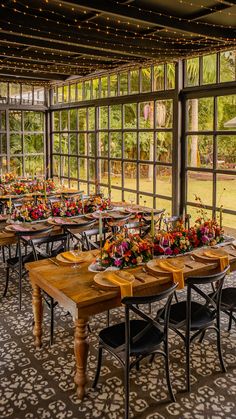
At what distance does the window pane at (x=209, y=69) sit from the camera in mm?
6945

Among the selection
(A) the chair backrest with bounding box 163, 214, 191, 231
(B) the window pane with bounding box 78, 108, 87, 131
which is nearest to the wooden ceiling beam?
(A) the chair backrest with bounding box 163, 214, 191, 231

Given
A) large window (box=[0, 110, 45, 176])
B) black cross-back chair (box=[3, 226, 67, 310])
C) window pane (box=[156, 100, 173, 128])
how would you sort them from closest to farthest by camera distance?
1. black cross-back chair (box=[3, 226, 67, 310])
2. window pane (box=[156, 100, 173, 128])
3. large window (box=[0, 110, 45, 176])

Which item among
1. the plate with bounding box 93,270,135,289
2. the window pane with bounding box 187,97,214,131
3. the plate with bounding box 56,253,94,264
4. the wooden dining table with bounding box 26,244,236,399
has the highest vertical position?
the window pane with bounding box 187,97,214,131

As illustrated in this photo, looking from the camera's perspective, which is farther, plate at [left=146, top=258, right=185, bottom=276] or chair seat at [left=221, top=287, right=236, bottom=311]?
chair seat at [left=221, top=287, right=236, bottom=311]

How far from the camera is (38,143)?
11852 millimetres

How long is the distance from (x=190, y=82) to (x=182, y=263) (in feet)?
13.7

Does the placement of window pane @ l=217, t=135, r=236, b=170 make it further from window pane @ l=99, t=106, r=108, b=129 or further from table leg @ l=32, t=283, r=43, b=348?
table leg @ l=32, t=283, r=43, b=348

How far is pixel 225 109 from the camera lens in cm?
692

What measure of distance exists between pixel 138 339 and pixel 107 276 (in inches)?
26.4

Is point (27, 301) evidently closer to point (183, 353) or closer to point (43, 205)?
point (43, 205)

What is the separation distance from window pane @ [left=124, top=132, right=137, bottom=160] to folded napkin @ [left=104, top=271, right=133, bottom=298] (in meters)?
5.23

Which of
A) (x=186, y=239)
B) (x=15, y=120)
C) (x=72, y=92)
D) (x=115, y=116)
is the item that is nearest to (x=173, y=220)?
(x=186, y=239)

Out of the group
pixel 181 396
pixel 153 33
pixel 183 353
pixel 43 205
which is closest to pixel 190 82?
pixel 153 33

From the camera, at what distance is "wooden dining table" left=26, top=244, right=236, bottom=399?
11.4 feet
